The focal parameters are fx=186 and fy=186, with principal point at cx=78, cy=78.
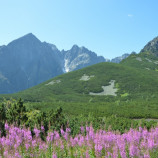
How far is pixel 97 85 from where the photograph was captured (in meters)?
79.2

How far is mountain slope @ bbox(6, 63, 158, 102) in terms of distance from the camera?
63719 mm

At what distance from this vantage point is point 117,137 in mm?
6891

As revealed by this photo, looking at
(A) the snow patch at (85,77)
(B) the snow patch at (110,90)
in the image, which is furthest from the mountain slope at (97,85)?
(B) the snow patch at (110,90)

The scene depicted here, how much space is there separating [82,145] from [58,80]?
89.8 meters

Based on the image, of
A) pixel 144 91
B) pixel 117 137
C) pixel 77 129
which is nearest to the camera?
pixel 117 137

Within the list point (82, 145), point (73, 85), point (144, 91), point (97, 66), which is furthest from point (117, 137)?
point (97, 66)

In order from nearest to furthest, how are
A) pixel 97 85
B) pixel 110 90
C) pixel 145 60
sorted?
pixel 110 90 < pixel 97 85 < pixel 145 60

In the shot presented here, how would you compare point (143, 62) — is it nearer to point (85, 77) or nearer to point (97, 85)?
point (85, 77)

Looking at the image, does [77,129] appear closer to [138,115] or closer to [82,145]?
[82,145]

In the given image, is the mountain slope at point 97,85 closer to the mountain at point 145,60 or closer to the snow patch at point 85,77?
the snow patch at point 85,77

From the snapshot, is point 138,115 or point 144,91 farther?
point 144,91

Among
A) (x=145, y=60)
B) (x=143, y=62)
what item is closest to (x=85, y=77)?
(x=143, y=62)

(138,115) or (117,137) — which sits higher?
(117,137)

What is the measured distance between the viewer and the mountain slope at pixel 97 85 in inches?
2509
